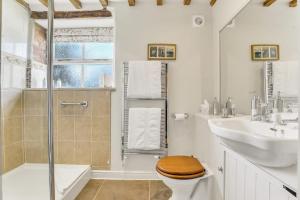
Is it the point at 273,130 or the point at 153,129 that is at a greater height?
the point at 273,130

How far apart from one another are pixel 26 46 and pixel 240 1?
2152 millimetres

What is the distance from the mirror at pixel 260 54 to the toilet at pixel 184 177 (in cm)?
68

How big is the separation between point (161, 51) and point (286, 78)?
4.97 feet

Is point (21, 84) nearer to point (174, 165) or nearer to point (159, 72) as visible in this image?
point (159, 72)

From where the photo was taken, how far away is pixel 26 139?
1.81 meters

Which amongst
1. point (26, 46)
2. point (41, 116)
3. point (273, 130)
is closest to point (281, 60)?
point (273, 130)

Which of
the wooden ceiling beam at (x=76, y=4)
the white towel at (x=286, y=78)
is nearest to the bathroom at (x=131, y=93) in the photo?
the wooden ceiling beam at (x=76, y=4)

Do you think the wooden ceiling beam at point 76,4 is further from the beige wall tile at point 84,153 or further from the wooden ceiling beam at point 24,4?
the beige wall tile at point 84,153

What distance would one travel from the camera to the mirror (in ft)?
3.52

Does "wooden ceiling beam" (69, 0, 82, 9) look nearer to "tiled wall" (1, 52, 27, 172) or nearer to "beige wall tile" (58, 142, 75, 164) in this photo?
"tiled wall" (1, 52, 27, 172)

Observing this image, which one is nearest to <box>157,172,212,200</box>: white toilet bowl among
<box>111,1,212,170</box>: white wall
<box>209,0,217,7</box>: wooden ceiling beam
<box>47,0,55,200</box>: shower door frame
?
<box>111,1,212,170</box>: white wall

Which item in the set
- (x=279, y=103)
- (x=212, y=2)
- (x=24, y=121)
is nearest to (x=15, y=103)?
(x=24, y=121)

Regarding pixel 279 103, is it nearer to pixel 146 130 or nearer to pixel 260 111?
pixel 260 111

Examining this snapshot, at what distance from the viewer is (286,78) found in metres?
1.10
